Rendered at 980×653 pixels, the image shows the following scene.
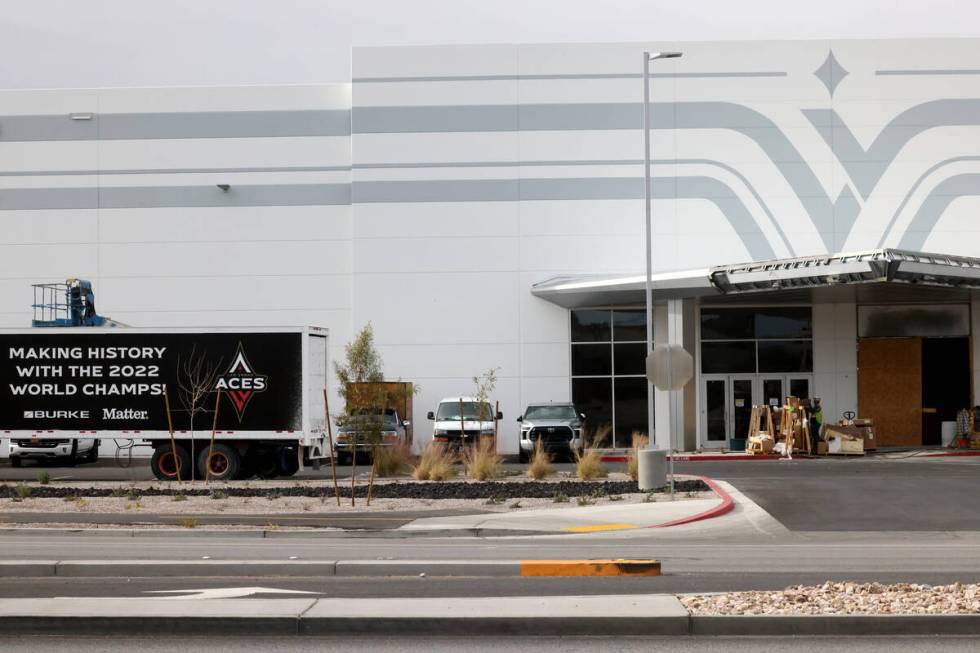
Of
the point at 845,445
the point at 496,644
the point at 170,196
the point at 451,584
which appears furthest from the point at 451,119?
the point at 496,644

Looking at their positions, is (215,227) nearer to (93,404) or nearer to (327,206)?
(327,206)

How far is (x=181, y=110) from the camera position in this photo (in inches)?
1596

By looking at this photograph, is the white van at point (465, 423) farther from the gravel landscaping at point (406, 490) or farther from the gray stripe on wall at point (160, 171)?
the gray stripe on wall at point (160, 171)

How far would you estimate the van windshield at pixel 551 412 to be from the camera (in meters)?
34.5

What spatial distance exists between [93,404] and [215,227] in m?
14.0

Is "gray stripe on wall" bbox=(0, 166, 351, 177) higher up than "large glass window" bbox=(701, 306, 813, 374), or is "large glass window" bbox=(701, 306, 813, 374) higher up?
"gray stripe on wall" bbox=(0, 166, 351, 177)

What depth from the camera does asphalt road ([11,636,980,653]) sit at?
8289 millimetres

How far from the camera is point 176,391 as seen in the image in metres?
27.1

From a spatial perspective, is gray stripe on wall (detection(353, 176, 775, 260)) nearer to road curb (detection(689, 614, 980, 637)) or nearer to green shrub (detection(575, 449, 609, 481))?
green shrub (detection(575, 449, 609, 481))

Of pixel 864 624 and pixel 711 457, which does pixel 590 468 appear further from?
pixel 864 624

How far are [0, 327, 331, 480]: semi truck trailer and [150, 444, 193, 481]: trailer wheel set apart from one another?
0.08ft

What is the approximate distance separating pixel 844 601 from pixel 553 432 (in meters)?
24.6

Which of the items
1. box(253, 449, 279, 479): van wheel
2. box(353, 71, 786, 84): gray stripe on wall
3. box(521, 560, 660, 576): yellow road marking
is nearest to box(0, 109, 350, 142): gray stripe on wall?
box(353, 71, 786, 84): gray stripe on wall

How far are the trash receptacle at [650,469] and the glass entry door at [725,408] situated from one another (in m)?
16.5
